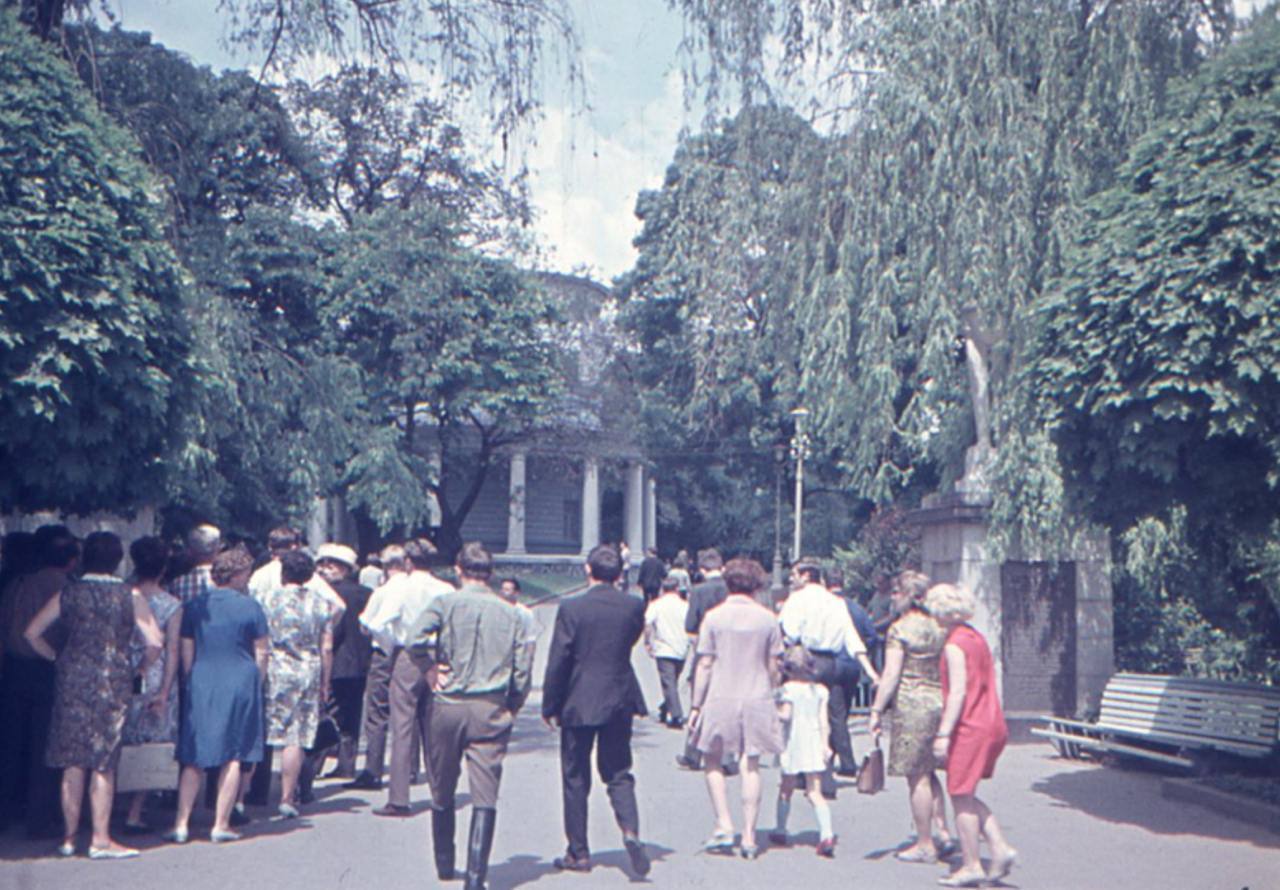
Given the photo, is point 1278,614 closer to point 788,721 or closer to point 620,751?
point 788,721

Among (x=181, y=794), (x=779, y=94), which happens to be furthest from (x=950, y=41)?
(x=181, y=794)

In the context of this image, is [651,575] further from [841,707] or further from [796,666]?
[796,666]

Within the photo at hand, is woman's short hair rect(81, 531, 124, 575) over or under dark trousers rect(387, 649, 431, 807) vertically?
over

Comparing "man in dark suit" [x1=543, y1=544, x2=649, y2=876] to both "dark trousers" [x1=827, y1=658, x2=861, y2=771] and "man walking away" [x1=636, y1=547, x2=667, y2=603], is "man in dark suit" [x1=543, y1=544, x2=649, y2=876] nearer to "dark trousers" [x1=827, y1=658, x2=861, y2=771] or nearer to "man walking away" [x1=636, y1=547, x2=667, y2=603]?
"dark trousers" [x1=827, y1=658, x2=861, y2=771]

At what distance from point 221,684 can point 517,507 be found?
34725mm

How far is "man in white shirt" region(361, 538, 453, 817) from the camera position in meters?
9.16

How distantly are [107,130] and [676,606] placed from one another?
295 inches

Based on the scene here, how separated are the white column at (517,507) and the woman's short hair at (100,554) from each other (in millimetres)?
27984

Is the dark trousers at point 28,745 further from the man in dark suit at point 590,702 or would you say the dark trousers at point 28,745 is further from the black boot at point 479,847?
the man in dark suit at point 590,702

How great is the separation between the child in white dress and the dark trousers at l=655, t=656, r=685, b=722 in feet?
17.4

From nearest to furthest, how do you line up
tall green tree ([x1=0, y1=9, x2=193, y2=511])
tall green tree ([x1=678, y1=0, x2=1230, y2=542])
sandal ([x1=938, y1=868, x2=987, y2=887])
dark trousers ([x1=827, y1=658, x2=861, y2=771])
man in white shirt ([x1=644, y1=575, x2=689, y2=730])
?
sandal ([x1=938, y1=868, x2=987, y2=887]) < tall green tree ([x1=0, y1=9, x2=193, y2=511]) < dark trousers ([x1=827, y1=658, x2=861, y2=771]) < tall green tree ([x1=678, y1=0, x2=1230, y2=542]) < man in white shirt ([x1=644, y1=575, x2=689, y2=730])

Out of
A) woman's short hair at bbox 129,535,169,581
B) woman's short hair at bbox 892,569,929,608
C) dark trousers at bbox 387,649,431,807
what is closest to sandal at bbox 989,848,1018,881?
woman's short hair at bbox 892,569,929,608

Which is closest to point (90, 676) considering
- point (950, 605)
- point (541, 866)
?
point (541, 866)

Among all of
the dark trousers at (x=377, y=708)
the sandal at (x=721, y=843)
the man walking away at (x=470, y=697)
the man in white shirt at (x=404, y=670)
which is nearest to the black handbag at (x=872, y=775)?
the sandal at (x=721, y=843)
